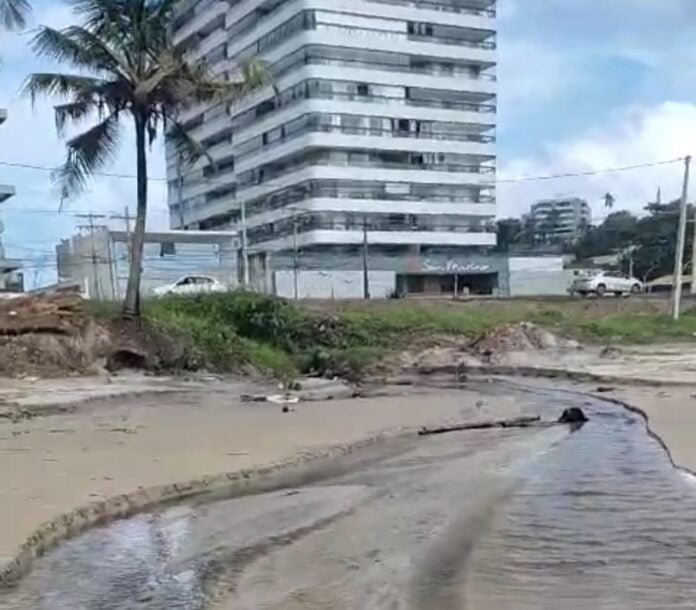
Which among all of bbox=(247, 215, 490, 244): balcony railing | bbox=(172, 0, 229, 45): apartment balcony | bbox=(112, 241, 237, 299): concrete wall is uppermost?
bbox=(172, 0, 229, 45): apartment balcony

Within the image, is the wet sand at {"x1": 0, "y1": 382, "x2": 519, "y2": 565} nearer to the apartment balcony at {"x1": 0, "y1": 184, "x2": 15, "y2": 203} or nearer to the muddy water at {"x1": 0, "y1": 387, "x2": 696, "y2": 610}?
the muddy water at {"x1": 0, "y1": 387, "x2": 696, "y2": 610}

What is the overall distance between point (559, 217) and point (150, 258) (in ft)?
236

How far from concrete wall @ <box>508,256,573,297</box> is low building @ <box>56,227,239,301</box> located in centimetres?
2549

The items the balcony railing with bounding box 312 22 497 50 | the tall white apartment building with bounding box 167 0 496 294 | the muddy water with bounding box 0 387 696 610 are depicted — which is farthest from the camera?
the balcony railing with bounding box 312 22 497 50

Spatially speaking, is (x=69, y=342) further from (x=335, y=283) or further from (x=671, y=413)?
(x=335, y=283)

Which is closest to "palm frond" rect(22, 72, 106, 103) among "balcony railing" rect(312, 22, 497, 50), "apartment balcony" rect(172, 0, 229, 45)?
"balcony railing" rect(312, 22, 497, 50)

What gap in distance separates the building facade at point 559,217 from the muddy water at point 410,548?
10937cm

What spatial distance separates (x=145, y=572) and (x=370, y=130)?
9176 cm

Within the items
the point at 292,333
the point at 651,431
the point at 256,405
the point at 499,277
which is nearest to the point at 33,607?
the point at 651,431

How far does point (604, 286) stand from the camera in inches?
2714

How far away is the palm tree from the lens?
104 ft

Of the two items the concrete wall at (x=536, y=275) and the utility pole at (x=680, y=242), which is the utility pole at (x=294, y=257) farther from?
the utility pole at (x=680, y=242)

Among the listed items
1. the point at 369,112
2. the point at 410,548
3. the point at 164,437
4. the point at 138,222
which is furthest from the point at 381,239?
the point at 410,548

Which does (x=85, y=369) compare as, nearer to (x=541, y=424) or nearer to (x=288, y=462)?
(x=541, y=424)
